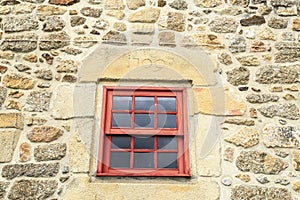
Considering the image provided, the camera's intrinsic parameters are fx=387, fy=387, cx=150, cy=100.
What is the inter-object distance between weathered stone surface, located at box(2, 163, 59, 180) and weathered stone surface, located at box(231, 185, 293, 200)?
155 cm

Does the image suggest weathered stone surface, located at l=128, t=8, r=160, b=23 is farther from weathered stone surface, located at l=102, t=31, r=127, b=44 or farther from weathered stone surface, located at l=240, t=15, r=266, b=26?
weathered stone surface, located at l=240, t=15, r=266, b=26

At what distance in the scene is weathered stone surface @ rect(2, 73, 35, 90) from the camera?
3.71 meters

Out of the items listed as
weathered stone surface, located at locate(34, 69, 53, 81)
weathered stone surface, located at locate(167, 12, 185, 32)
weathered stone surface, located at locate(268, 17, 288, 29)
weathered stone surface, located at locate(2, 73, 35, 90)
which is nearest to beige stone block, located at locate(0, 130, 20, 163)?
weathered stone surface, located at locate(2, 73, 35, 90)

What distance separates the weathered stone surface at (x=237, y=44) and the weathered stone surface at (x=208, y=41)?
10cm

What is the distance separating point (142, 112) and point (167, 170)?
0.61m

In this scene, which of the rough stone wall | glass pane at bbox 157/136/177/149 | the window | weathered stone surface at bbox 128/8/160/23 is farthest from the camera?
weathered stone surface at bbox 128/8/160/23

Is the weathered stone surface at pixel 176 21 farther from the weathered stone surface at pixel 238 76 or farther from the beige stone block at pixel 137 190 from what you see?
the beige stone block at pixel 137 190

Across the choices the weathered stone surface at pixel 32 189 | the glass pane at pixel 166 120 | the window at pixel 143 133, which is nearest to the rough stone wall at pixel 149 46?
the weathered stone surface at pixel 32 189

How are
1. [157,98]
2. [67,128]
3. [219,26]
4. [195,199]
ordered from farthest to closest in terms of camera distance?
[219,26], [157,98], [67,128], [195,199]

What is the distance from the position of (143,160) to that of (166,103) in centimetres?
62

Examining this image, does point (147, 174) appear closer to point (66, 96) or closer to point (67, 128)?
point (67, 128)

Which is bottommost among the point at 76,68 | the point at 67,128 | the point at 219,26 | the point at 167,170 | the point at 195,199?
the point at 195,199

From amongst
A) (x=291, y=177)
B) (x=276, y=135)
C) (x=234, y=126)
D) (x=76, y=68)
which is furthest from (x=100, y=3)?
(x=291, y=177)

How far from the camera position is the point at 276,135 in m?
3.54
